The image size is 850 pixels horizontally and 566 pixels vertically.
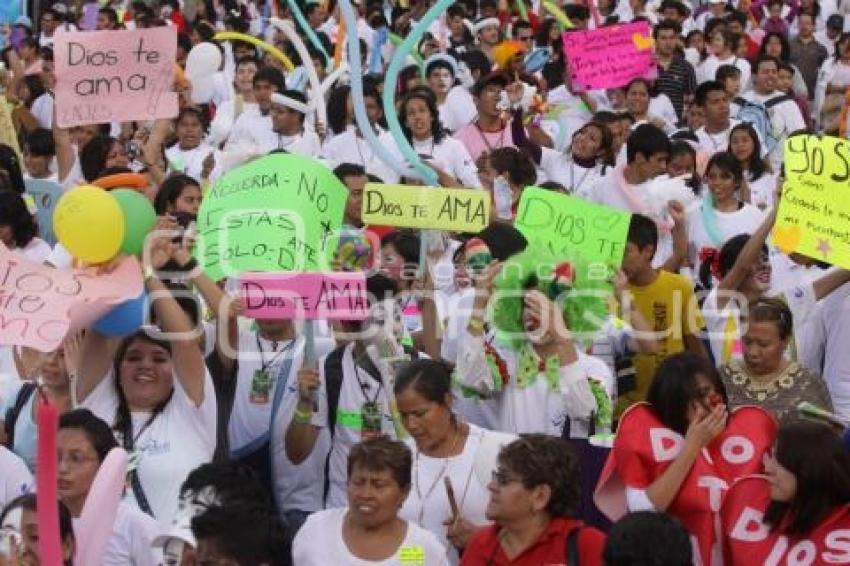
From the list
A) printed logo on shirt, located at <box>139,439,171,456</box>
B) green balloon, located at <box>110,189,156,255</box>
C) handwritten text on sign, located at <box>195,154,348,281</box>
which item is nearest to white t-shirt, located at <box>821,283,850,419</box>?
handwritten text on sign, located at <box>195,154,348,281</box>

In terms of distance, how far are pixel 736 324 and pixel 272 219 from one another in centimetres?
191

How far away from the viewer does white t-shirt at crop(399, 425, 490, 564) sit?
497cm

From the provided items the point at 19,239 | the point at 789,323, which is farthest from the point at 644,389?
the point at 19,239

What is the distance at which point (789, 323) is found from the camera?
5.62m

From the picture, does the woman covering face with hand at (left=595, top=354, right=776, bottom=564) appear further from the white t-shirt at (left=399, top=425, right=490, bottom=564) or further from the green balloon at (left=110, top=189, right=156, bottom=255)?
the green balloon at (left=110, top=189, right=156, bottom=255)

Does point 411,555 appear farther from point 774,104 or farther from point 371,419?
point 774,104

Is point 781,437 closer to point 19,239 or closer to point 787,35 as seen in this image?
point 19,239

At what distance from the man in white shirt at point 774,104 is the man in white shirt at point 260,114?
10.0 ft

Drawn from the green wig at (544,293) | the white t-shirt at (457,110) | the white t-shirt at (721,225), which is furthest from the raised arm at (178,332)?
the white t-shirt at (457,110)

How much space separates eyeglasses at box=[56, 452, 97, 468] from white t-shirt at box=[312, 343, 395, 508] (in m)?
0.97

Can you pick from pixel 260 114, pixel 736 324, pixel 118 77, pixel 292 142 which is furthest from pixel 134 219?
pixel 260 114

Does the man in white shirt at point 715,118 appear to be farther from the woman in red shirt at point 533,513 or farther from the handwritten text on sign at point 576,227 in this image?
the woman in red shirt at point 533,513

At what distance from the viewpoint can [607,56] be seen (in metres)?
10.8

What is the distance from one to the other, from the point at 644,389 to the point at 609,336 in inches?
9.7
